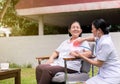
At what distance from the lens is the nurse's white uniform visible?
3.62 meters

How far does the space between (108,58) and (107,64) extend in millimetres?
75

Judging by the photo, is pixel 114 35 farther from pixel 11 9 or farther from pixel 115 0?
pixel 11 9

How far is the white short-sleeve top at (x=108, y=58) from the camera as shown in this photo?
362 cm

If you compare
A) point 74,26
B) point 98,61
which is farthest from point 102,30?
point 74,26

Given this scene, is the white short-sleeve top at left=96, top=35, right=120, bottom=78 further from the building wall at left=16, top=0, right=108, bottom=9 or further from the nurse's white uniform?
the building wall at left=16, top=0, right=108, bottom=9

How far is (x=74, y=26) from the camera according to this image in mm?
4859

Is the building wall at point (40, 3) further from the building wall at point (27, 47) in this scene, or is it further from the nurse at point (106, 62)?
the nurse at point (106, 62)

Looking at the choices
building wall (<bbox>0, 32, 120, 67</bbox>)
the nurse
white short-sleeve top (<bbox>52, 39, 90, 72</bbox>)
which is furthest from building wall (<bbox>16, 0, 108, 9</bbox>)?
the nurse

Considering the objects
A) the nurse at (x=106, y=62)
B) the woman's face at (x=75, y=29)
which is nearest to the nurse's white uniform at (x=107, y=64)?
the nurse at (x=106, y=62)

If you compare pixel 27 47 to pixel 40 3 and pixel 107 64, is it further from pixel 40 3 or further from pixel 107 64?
pixel 107 64

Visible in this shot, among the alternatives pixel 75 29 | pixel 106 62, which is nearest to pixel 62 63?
pixel 75 29

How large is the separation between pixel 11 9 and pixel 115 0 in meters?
8.02

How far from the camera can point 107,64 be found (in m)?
3.69

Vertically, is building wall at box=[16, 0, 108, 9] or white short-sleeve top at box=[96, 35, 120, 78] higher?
building wall at box=[16, 0, 108, 9]
